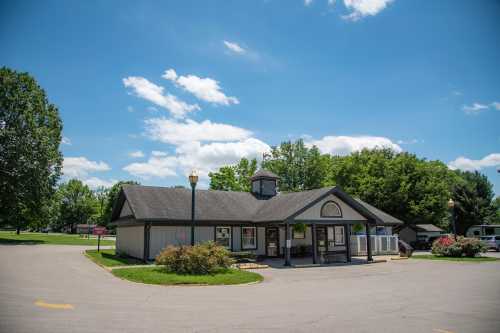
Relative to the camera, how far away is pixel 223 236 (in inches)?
1046

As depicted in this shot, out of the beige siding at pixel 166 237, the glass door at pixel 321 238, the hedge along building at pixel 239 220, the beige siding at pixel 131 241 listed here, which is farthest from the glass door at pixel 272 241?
the beige siding at pixel 131 241

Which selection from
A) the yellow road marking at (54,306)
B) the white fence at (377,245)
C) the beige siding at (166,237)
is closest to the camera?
the yellow road marking at (54,306)

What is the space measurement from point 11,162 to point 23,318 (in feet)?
126

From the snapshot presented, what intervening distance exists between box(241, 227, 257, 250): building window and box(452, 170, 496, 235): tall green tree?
1737 inches

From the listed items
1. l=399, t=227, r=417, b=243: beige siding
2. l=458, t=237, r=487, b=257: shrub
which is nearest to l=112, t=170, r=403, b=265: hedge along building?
l=458, t=237, r=487, b=257: shrub

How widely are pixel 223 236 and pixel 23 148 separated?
90.9 feet

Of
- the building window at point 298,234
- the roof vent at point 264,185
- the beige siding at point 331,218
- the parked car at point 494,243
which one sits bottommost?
the parked car at point 494,243

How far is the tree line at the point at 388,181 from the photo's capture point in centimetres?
4559

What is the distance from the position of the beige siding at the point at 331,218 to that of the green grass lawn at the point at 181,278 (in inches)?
315

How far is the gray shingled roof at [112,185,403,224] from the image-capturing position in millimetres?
24183

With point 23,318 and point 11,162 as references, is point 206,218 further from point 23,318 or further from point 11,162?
point 11,162

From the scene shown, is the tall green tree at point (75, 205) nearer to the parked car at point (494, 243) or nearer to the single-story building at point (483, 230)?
the single-story building at point (483, 230)

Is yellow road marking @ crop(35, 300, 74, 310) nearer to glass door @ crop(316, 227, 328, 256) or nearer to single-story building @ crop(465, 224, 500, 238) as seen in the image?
glass door @ crop(316, 227, 328, 256)

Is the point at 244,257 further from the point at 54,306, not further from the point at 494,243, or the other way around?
the point at 494,243
